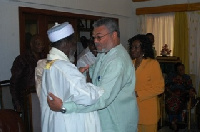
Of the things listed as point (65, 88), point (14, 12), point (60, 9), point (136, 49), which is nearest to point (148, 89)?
point (136, 49)

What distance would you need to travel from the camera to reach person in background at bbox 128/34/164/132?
266 cm

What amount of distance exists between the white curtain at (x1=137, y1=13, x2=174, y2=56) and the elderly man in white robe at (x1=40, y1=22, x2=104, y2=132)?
5329 millimetres

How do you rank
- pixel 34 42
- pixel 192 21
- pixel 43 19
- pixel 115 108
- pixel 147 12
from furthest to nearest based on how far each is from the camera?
pixel 147 12
pixel 192 21
pixel 43 19
pixel 34 42
pixel 115 108

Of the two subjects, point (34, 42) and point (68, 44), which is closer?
point (68, 44)

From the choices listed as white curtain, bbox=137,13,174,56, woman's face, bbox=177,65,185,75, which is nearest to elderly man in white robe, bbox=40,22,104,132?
woman's face, bbox=177,65,185,75

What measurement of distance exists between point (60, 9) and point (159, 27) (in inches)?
108

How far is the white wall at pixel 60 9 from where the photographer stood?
4367mm

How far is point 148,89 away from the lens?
104 inches

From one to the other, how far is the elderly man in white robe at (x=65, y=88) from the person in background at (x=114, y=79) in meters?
0.08

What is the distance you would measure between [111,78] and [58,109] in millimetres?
381

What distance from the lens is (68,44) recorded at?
74.0 inches

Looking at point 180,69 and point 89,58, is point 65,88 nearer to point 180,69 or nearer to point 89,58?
point 89,58

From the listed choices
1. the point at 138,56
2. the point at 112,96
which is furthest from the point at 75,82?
the point at 138,56

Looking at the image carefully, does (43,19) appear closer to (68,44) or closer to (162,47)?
(162,47)
